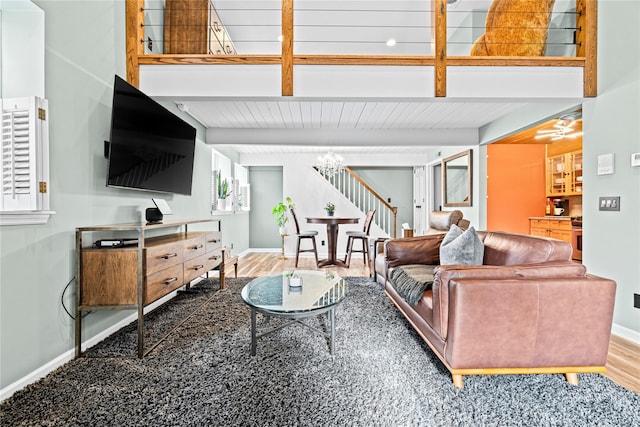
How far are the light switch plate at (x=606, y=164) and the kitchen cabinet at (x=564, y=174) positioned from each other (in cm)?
312

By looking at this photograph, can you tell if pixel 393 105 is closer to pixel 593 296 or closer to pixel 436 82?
pixel 436 82

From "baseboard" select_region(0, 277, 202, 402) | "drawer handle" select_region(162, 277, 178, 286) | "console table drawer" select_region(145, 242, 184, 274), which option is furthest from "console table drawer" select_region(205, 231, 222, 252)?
"baseboard" select_region(0, 277, 202, 402)

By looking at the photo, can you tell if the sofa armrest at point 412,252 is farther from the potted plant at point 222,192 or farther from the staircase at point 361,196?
the staircase at point 361,196

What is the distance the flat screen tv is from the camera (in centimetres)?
216

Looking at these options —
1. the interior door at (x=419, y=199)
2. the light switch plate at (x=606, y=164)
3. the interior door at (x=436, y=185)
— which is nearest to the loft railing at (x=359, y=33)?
the light switch plate at (x=606, y=164)

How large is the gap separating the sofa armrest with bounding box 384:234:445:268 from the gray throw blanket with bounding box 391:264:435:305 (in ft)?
0.46

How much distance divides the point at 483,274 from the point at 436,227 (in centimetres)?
271

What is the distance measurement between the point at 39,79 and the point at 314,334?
2.45 m

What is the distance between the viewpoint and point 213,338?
2264 millimetres

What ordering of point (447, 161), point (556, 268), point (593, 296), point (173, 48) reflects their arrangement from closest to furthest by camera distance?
point (593, 296) → point (556, 268) → point (173, 48) → point (447, 161)

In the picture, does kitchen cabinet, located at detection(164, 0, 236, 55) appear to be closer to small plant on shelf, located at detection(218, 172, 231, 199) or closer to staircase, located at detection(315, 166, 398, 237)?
small plant on shelf, located at detection(218, 172, 231, 199)

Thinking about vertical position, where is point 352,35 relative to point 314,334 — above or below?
above

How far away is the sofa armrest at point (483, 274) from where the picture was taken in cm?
159

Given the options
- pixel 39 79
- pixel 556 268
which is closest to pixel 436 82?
pixel 556 268
